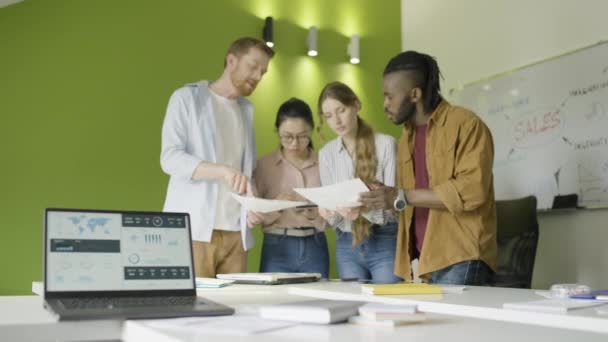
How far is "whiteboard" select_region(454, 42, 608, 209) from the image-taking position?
344cm

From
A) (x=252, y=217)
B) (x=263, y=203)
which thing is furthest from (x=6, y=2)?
(x=263, y=203)

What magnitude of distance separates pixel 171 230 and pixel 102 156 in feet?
6.90

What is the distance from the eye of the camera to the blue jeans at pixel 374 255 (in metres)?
2.47

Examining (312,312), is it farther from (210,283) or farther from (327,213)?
(327,213)

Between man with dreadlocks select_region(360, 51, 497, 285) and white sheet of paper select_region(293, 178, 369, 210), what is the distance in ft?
0.14

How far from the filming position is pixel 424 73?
7.64 ft

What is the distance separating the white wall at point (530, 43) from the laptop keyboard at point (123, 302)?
2808 millimetres

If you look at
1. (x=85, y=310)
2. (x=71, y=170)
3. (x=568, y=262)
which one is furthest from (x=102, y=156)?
(x=568, y=262)

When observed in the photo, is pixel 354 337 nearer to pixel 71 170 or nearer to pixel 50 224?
pixel 50 224

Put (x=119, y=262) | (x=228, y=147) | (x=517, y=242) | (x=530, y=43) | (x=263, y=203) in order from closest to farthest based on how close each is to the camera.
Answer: (x=119, y=262) → (x=263, y=203) → (x=228, y=147) → (x=517, y=242) → (x=530, y=43)

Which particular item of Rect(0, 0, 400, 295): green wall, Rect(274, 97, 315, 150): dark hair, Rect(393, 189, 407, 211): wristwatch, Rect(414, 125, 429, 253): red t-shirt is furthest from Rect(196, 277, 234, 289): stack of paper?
Rect(0, 0, 400, 295): green wall

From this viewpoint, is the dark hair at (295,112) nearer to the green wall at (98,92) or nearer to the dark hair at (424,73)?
the dark hair at (424,73)

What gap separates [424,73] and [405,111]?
15 cm

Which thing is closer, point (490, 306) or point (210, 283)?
point (490, 306)
